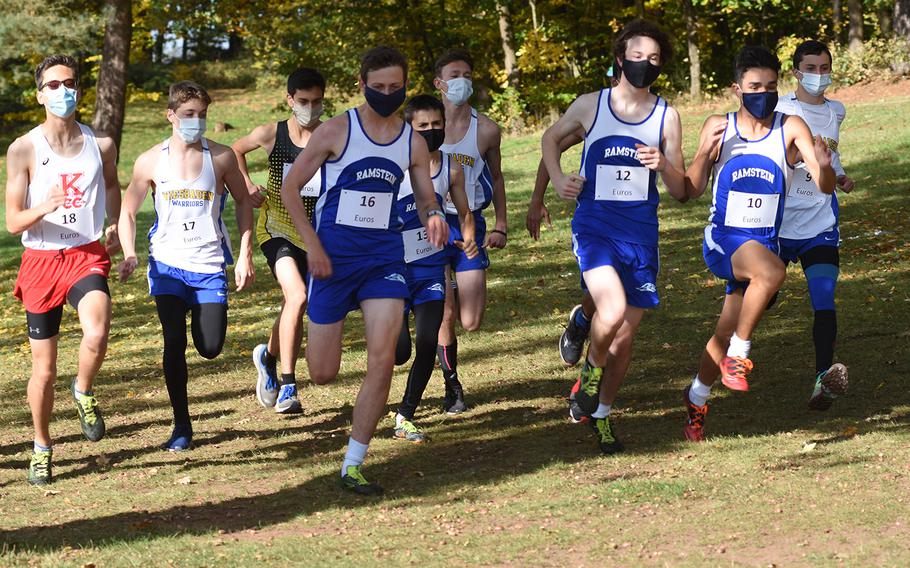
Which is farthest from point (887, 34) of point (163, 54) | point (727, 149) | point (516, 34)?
point (163, 54)

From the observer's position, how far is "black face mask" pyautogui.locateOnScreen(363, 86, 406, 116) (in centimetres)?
694

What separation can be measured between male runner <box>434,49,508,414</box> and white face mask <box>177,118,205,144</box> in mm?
1601

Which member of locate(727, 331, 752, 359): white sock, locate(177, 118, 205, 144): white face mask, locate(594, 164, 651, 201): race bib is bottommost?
locate(727, 331, 752, 359): white sock

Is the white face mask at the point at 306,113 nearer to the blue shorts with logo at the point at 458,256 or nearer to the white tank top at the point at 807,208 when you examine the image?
the blue shorts with logo at the point at 458,256

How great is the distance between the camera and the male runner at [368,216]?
22.6 feet

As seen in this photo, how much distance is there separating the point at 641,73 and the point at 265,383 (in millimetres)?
3214

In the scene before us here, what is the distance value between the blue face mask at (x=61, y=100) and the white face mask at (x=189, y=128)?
2.09ft

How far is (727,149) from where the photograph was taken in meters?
7.68

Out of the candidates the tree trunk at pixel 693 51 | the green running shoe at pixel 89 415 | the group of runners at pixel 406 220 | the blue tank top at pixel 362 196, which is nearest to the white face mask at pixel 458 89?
the group of runners at pixel 406 220

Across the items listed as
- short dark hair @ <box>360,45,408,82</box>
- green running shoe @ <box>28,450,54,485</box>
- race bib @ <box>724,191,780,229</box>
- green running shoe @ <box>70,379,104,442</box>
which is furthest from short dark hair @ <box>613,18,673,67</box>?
green running shoe @ <box>28,450,54,485</box>

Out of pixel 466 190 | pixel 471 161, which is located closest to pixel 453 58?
pixel 471 161

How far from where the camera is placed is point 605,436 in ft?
24.9

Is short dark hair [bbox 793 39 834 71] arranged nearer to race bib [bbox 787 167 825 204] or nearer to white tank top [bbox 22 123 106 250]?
race bib [bbox 787 167 825 204]

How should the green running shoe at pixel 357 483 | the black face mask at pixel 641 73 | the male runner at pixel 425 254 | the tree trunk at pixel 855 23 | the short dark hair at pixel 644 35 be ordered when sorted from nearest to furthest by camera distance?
the green running shoe at pixel 357 483 → the black face mask at pixel 641 73 → the short dark hair at pixel 644 35 → the male runner at pixel 425 254 → the tree trunk at pixel 855 23
